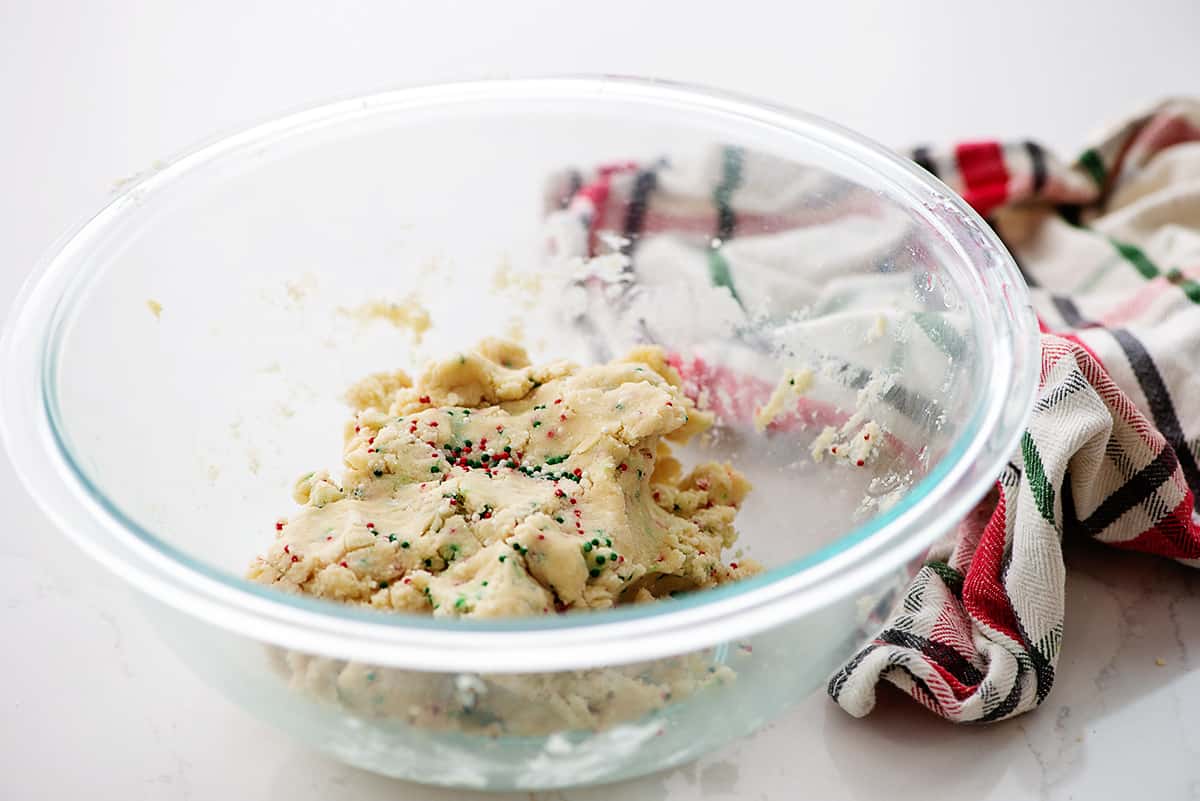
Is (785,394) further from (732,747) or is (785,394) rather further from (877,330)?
(732,747)

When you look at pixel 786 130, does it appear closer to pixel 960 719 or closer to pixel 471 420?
pixel 471 420

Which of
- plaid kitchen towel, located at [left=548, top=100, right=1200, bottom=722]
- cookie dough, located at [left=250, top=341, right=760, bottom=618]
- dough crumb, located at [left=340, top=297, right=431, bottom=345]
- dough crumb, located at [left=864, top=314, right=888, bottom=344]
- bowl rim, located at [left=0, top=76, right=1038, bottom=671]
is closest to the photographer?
bowl rim, located at [left=0, top=76, right=1038, bottom=671]

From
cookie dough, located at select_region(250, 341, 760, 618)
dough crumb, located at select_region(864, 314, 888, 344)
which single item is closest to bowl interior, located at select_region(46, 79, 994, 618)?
dough crumb, located at select_region(864, 314, 888, 344)

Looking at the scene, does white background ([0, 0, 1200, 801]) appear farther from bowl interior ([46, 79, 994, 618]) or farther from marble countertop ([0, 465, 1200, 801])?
bowl interior ([46, 79, 994, 618])

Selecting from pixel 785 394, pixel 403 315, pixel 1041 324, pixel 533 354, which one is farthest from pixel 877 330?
pixel 403 315

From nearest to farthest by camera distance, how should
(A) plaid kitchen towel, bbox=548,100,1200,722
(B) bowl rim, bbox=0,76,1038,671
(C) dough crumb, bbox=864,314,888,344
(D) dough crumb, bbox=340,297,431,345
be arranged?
(B) bowl rim, bbox=0,76,1038,671, (A) plaid kitchen towel, bbox=548,100,1200,722, (C) dough crumb, bbox=864,314,888,344, (D) dough crumb, bbox=340,297,431,345
